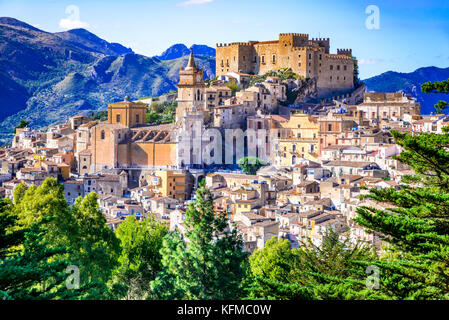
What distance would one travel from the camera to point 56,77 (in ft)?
293

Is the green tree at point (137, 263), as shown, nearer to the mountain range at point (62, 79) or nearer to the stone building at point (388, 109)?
the stone building at point (388, 109)

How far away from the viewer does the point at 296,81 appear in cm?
5288

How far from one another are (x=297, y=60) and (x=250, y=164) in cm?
1472

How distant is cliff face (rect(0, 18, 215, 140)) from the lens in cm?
7888

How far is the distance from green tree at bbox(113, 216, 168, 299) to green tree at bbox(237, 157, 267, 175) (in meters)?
21.2

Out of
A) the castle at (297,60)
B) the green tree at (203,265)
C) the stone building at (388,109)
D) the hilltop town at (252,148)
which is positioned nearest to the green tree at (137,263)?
the green tree at (203,265)

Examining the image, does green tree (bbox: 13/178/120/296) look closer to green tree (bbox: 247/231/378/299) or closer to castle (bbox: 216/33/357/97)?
green tree (bbox: 247/231/378/299)

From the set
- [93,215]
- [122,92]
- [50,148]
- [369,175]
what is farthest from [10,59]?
[93,215]

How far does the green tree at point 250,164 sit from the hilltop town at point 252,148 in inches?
20.3

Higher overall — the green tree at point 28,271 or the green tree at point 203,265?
the green tree at point 28,271

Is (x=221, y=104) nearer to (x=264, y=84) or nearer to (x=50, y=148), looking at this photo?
(x=264, y=84)

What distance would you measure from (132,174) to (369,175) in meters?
16.4

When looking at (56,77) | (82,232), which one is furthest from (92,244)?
(56,77)

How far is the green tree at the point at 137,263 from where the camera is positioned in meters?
17.4
